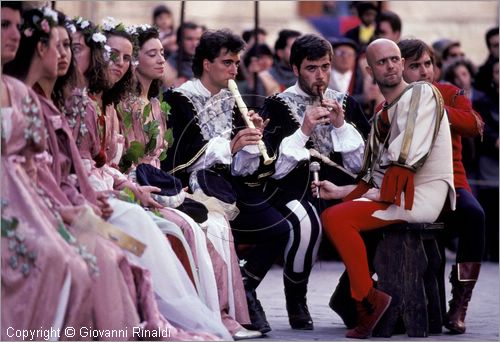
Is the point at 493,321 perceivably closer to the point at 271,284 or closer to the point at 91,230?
the point at 271,284

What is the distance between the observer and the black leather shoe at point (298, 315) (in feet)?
33.3

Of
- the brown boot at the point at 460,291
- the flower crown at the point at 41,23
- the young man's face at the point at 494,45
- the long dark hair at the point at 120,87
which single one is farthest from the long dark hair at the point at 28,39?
the young man's face at the point at 494,45

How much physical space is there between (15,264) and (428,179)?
304 centimetres

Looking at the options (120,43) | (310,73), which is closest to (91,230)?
(120,43)

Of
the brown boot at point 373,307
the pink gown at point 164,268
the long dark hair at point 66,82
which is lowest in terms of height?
the brown boot at point 373,307

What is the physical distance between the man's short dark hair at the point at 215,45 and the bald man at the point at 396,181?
99 cm

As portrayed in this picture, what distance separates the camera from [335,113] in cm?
1027

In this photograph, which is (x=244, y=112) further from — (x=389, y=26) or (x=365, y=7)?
(x=365, y=7)

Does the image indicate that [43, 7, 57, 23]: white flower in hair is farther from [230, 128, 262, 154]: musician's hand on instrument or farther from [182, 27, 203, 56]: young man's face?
[182, 27, 203, 56]: young man's face

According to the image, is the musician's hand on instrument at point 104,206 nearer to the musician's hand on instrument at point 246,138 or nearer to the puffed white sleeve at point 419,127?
the musician's hand on instrument at point 246,138

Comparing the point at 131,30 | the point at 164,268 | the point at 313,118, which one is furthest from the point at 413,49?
the point at 164,268

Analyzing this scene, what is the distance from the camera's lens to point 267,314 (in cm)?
1093

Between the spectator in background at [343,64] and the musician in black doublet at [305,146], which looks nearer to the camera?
the musician in black doublet at [305,146]

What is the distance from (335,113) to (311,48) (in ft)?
1.45
